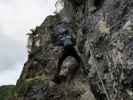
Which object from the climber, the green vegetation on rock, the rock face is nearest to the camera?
the rock face

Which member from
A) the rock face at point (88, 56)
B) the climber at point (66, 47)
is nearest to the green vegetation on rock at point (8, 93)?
the rock face at point (88, 56)

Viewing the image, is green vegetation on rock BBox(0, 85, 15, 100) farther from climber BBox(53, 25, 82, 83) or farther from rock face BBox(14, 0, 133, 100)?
climber BBox(53, 25, 82, 83)

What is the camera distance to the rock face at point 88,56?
10977 millimetres

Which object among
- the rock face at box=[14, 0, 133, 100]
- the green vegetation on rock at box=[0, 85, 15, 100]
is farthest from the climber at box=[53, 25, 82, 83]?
the green vegetation on rock at box=[0, 85, 15, 100]

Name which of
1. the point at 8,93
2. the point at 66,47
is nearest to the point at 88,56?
the point at 66,47

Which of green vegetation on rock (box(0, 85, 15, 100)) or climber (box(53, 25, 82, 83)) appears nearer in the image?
climber (box(53, 25, 82, 83))

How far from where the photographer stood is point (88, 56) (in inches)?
561

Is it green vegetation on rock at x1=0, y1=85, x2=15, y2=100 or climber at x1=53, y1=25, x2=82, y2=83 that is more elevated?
climber at x1=53, y1=25, x2=82, y2=83

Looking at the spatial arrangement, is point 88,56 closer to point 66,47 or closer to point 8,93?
point 66,47

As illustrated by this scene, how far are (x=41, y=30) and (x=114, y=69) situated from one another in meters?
11.2

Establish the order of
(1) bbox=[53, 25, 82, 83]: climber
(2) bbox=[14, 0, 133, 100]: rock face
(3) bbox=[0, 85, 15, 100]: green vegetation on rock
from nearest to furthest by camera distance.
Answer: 1. (2) bbox=[14, 0, 133, 100]: rock face
2. (1) bbox=[53, 25, 82, 83]: climber
3. (3) bbox=[0, 85, 15, 100]: green vegetation on rock

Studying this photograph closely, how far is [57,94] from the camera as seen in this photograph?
16328 mm

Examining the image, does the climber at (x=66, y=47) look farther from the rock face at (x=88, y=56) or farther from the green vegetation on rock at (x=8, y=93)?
the green vegetation on rock at (x=8, y=93)

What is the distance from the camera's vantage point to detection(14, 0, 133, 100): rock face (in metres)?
11.0
